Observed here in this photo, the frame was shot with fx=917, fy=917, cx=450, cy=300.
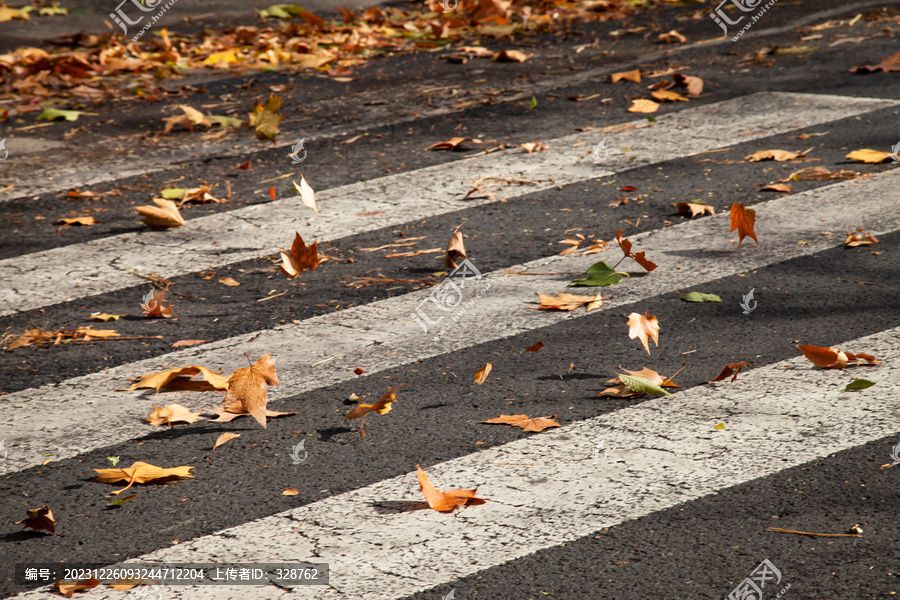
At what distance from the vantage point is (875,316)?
343cm

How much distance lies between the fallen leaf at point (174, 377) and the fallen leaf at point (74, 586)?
3.48ft

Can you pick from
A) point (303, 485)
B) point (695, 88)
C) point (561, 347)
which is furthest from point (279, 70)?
point (303, 485)

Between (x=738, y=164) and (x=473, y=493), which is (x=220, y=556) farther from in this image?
(x=738, y=164)

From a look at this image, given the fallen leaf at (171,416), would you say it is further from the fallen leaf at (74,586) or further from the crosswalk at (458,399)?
the fallen leaf at (74,586)

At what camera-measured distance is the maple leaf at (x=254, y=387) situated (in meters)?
3.06

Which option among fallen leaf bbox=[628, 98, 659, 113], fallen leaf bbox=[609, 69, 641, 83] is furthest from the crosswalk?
fallen leaf bbox=[609, 69, 641, 83]

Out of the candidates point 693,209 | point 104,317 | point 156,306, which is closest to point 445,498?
point 156,306

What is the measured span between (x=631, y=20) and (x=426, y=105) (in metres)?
3.91

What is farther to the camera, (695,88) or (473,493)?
(695,88)

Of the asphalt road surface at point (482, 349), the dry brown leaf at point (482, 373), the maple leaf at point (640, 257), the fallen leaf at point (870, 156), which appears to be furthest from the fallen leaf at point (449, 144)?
the dry brown leaf at point (482, 373)

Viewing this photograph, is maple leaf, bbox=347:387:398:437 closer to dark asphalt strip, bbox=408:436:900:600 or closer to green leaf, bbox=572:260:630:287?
dark asphalt strip, bbox=408:436:900:600

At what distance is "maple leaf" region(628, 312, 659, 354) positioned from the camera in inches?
133

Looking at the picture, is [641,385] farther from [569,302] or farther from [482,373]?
[569,302]

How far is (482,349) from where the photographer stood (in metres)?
3.46
